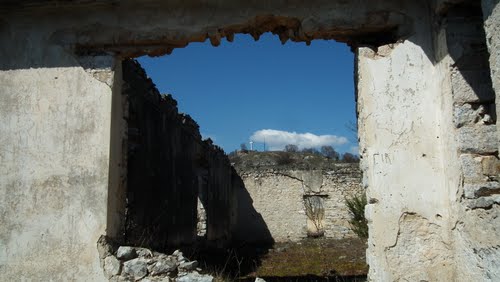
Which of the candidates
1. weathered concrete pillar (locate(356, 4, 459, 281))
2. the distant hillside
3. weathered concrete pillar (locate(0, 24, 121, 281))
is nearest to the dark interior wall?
weathered concrete pillar (locate(0, 24, 121, 281))

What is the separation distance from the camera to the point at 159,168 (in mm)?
8062

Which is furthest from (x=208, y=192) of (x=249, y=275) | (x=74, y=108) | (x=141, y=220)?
(x=74, y=108)

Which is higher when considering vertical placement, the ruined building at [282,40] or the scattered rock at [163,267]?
the ruined building at [282,40]

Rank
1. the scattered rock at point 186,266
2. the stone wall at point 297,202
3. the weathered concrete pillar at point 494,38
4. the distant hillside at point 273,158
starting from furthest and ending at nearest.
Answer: the distant hillside at point 273,158 < the stone wall at point 297,202 < the scattered rock at point 186,266 < the weathered concrete pillar at point 494,38

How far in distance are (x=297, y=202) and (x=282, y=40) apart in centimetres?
1439

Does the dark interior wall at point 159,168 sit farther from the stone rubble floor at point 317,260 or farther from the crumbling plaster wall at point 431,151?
the crumbling plaster wall at point 431,151

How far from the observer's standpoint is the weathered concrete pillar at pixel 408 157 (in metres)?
4.04

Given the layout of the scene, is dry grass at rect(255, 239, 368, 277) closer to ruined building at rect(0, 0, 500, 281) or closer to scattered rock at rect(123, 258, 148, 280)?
ruined building at rect(0, 0, 500, 281)

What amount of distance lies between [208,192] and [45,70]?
28.4 ft

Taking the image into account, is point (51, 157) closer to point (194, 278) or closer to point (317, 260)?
point (194, 278)

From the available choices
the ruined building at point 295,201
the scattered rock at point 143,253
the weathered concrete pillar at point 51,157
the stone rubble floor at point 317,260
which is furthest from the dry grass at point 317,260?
the weathered concrete pillar at point 51,157

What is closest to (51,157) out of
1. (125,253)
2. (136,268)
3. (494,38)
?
(125,253)

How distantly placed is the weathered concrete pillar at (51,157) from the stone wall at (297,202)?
1409cm

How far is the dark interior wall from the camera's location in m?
6.65
